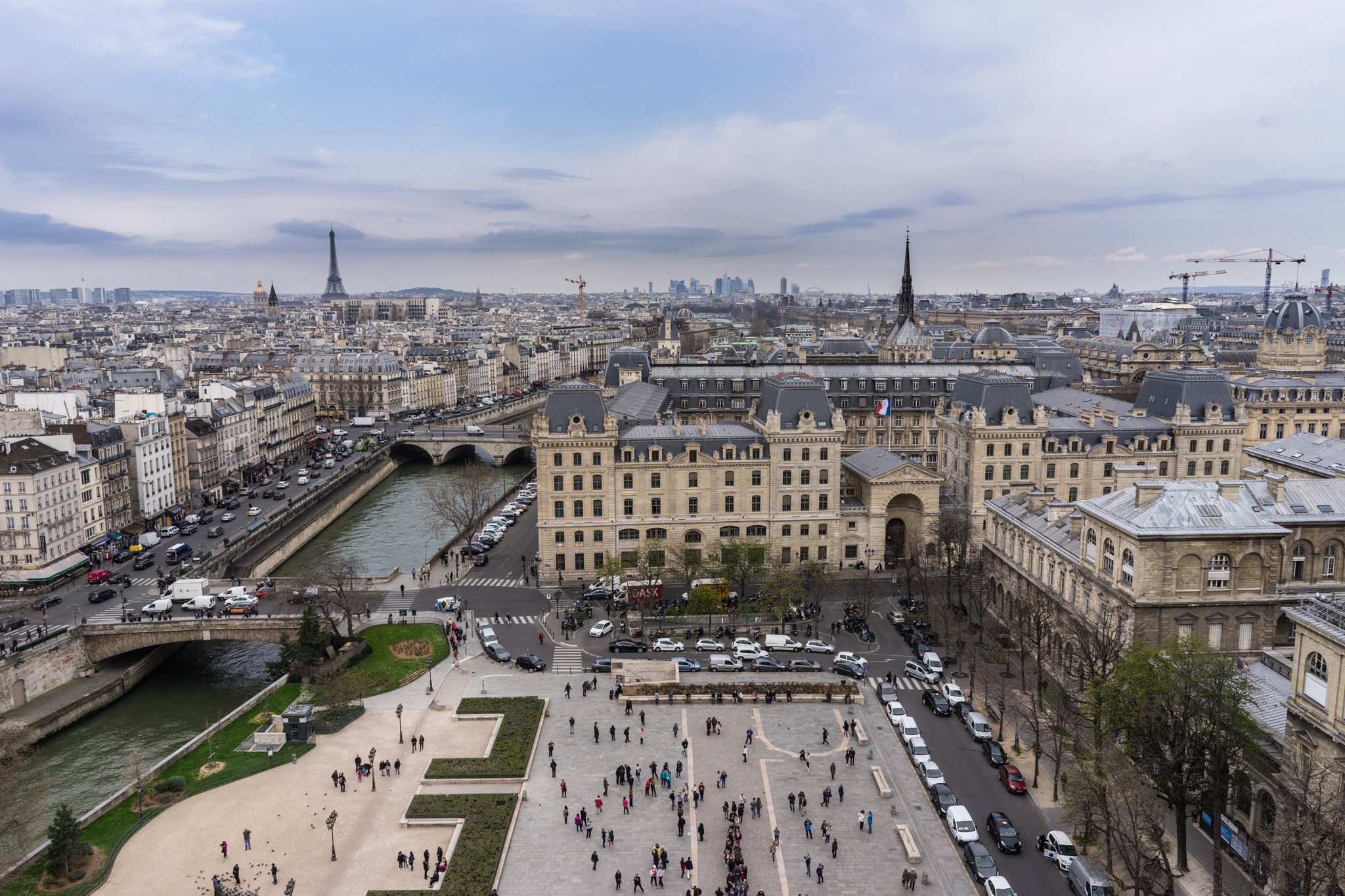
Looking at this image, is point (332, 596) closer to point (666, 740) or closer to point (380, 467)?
point (666, 740)

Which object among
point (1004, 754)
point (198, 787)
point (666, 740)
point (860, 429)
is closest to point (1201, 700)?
point (1004, 754)

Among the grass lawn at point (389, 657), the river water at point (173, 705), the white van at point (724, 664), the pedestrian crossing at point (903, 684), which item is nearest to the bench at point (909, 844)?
the pedestrian crossing at point (903, 684)

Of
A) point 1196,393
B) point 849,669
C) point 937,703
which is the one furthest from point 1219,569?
point 1196,393

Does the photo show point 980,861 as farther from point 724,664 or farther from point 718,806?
point 724,664

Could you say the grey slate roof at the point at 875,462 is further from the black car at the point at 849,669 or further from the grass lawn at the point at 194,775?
the grass lawn at the point at 194,775

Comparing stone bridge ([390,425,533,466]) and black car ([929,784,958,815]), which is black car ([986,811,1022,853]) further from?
stone bridge ([390,425,533,466])

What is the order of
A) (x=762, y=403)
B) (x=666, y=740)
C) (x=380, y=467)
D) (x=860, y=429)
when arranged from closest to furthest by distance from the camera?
(x=666, y=740)
(x=762, y=403)
(x=860, y=429)
(x=380, y=467)
